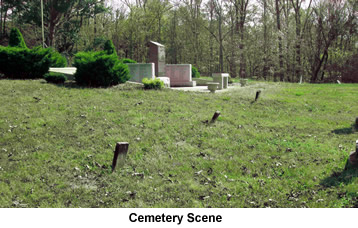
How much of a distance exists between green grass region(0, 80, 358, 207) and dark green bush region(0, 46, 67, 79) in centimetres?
287

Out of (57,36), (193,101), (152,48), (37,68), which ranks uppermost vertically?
(57,36)

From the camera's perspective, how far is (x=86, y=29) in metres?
39.8

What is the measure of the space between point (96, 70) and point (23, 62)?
379cm

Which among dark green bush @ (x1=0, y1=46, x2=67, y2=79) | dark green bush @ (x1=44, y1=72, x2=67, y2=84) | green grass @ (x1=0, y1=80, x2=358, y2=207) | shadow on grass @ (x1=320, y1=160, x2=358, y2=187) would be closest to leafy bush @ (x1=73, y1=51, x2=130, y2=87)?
dark green bush @ (x1=44, y1=72, x2=67, y2=84)

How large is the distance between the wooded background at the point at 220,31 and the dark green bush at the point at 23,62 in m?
16.0

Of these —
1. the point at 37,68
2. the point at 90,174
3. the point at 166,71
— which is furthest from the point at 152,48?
the point at 90,174

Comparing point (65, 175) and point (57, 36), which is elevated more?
point (57, 36)

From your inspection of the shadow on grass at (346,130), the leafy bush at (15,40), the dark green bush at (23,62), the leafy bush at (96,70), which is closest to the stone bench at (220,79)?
the leafy bush at (96,70)

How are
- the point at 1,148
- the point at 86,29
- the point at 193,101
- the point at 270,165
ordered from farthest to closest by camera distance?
the point at 86,29, the point at 193,101, the point at 1,148, the point at 270,165

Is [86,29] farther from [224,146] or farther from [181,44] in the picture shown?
A: [224,146]

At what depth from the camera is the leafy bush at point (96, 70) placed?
13.0 metres

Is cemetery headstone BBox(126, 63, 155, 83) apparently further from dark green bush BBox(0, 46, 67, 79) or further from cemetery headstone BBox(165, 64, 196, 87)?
dark green bush BBox(0, 46, 67, 79)

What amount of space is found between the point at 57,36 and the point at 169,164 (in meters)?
30.0

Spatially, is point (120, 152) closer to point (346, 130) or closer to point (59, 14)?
point (346, 130)
